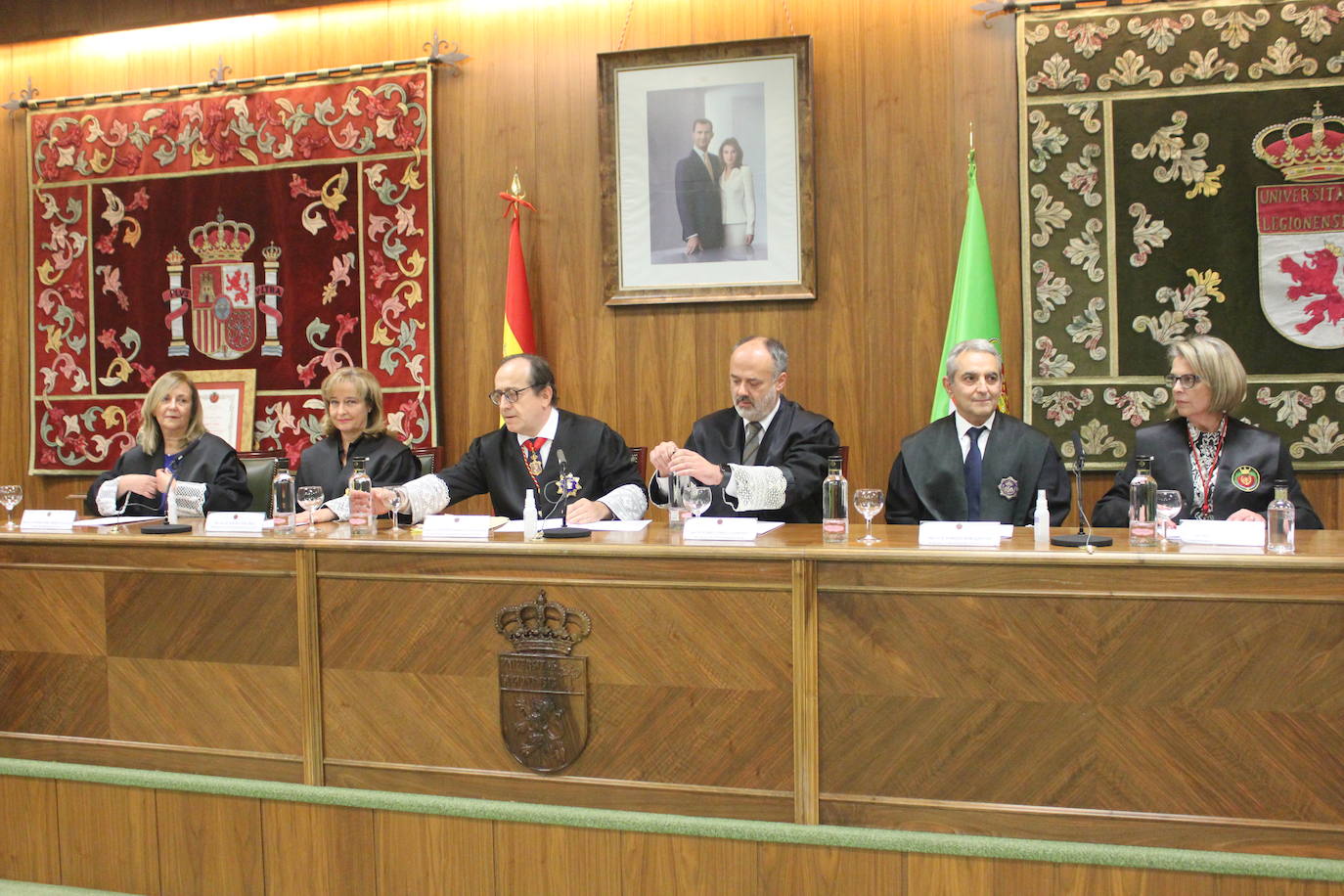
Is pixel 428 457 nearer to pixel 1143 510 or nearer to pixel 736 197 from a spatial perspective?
pixel 736 197

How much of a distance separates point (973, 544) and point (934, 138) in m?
2.42

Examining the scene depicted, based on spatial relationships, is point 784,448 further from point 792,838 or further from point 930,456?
point 792,838

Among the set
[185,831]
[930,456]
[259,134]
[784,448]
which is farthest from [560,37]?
[185,831]

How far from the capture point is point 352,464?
3.79 meters

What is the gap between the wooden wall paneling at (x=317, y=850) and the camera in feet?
8.33

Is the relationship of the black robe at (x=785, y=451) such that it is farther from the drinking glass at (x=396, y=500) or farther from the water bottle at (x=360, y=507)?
the water bottle at (x=360, y=507)

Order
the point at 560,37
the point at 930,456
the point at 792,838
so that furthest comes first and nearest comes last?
the point at 560,37 → the point at 930,456 → the point at 792,838

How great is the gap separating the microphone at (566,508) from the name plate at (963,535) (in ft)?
2.75

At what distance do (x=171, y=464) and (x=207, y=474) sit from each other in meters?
0.17


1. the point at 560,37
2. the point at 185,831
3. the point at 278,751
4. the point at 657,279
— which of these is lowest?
the point at 185,831

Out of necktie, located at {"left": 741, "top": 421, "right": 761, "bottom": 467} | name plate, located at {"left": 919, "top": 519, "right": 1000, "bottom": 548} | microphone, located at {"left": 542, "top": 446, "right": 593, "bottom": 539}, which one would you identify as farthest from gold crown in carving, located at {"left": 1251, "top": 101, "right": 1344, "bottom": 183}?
microphone, located at {"left": 542, "top": 446, "right": 593, "bottom": 539}

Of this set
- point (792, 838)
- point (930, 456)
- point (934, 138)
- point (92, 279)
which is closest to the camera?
point (792, 838)

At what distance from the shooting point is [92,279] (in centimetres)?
498

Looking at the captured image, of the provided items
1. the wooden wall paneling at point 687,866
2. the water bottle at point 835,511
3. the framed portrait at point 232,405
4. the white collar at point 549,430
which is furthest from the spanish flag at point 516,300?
the wooden wall paneling at point 687,866
